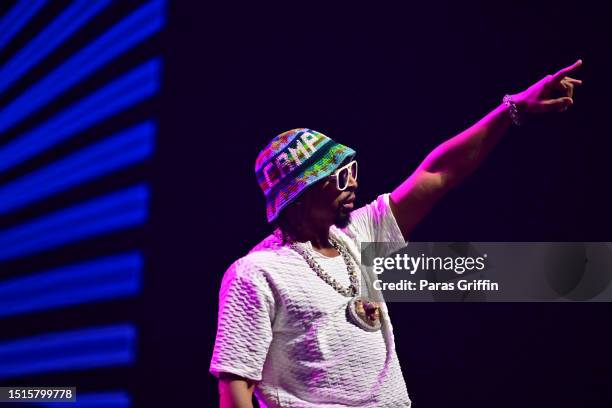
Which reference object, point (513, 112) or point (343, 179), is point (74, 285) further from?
point (513, 112)

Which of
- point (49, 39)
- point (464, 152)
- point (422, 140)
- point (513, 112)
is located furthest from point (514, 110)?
point (49, 39)

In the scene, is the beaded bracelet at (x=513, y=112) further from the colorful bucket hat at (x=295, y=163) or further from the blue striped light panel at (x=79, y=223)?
the blue striped light panel at (x=79, y=223)

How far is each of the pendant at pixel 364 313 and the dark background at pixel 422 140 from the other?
1.06 metres

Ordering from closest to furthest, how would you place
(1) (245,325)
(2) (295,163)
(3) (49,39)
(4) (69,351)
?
(1) (245,325)
(2) (295,163)
(4) (69,351)
(3) (49,39)

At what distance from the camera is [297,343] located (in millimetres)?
1645

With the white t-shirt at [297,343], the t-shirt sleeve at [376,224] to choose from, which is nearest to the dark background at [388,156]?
the t-shirt sleeve at [376,224]

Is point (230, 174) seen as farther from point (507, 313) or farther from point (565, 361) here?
point (565, 361)

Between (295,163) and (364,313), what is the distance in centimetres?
38

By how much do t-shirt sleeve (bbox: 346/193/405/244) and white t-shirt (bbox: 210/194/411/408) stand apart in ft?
0.70

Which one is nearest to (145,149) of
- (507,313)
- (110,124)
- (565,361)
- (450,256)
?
(110,124)

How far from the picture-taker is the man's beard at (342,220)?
1.80 metres

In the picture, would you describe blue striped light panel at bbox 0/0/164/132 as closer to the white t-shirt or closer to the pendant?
the white t-shirt

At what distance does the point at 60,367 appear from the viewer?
277cm

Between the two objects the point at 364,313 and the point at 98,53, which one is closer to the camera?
the point at 364,313
